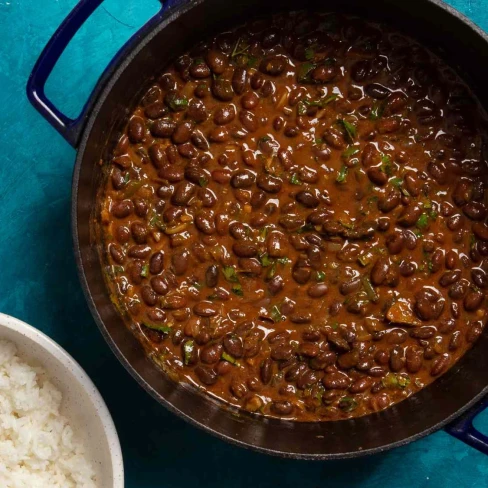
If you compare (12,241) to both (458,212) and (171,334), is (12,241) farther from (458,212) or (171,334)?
(458,212)

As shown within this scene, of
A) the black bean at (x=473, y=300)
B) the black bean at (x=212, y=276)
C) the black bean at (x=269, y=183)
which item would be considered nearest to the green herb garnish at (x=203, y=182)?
the black bean at (x=269, y=183)

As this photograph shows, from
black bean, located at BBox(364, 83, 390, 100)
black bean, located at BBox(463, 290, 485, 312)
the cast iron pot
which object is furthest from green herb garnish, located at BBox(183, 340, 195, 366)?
black bean, located at BBox(364, 83, 390, 100)

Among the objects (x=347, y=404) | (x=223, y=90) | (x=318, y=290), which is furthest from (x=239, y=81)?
(x=347, y=404)

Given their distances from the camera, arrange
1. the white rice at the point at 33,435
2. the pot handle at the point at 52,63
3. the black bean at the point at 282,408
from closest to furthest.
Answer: the pot handle at the point at 52,63 → the black bean at the point at 282,408 → the white rice at the point at 33,435

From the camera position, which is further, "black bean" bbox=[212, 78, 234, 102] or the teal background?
the teal background

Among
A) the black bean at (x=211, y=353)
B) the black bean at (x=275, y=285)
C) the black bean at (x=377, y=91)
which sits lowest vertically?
the black bean at (x=211, y=353)

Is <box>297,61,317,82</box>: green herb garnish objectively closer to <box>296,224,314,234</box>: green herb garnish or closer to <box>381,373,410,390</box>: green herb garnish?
<box>296,224,314,234</box>: green herb garnish

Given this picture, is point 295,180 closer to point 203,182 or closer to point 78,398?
point 203,182

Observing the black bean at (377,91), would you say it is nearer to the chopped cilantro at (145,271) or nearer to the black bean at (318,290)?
the black bean at (318,290)
